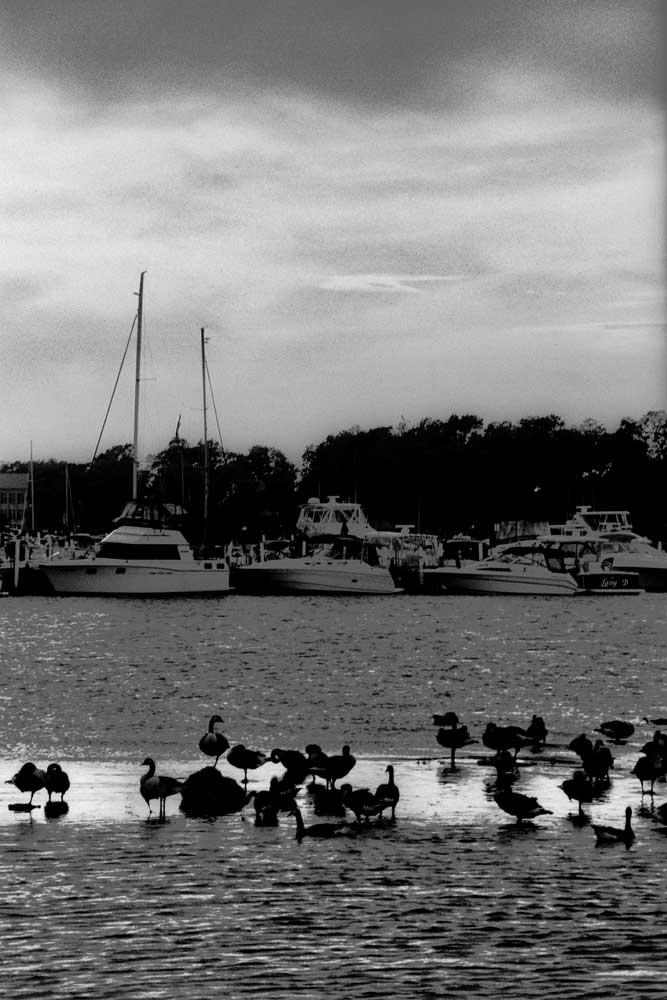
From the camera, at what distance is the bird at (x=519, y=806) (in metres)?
17.3

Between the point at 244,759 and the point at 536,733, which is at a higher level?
the point at 244,759

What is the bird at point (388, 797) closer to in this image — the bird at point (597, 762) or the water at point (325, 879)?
the water at point (325, 879)

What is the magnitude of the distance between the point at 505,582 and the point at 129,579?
2655 centimetres

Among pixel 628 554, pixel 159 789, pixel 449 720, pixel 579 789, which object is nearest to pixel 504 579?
pixel 628 554

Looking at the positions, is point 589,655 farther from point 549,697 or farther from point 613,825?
point 613,825

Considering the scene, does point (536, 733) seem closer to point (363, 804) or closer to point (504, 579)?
point (363, 804)

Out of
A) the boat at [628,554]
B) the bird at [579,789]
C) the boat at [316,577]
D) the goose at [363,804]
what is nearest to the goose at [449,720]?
the bird at [579,789]

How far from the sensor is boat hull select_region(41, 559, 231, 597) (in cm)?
9231

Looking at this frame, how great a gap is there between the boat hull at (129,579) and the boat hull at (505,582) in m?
17.2

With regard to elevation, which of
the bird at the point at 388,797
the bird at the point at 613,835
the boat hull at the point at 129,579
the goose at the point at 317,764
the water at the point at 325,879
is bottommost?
the water at the point at 325,879

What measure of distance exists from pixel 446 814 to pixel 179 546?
77.1 meters

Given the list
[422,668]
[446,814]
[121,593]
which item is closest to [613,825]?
[446,814]

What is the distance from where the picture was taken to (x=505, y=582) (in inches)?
3964

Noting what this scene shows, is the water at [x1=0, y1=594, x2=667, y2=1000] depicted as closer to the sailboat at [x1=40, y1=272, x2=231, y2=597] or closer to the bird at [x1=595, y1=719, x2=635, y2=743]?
the bird at [x1=595, y1=719, x2=635, y2=743]
